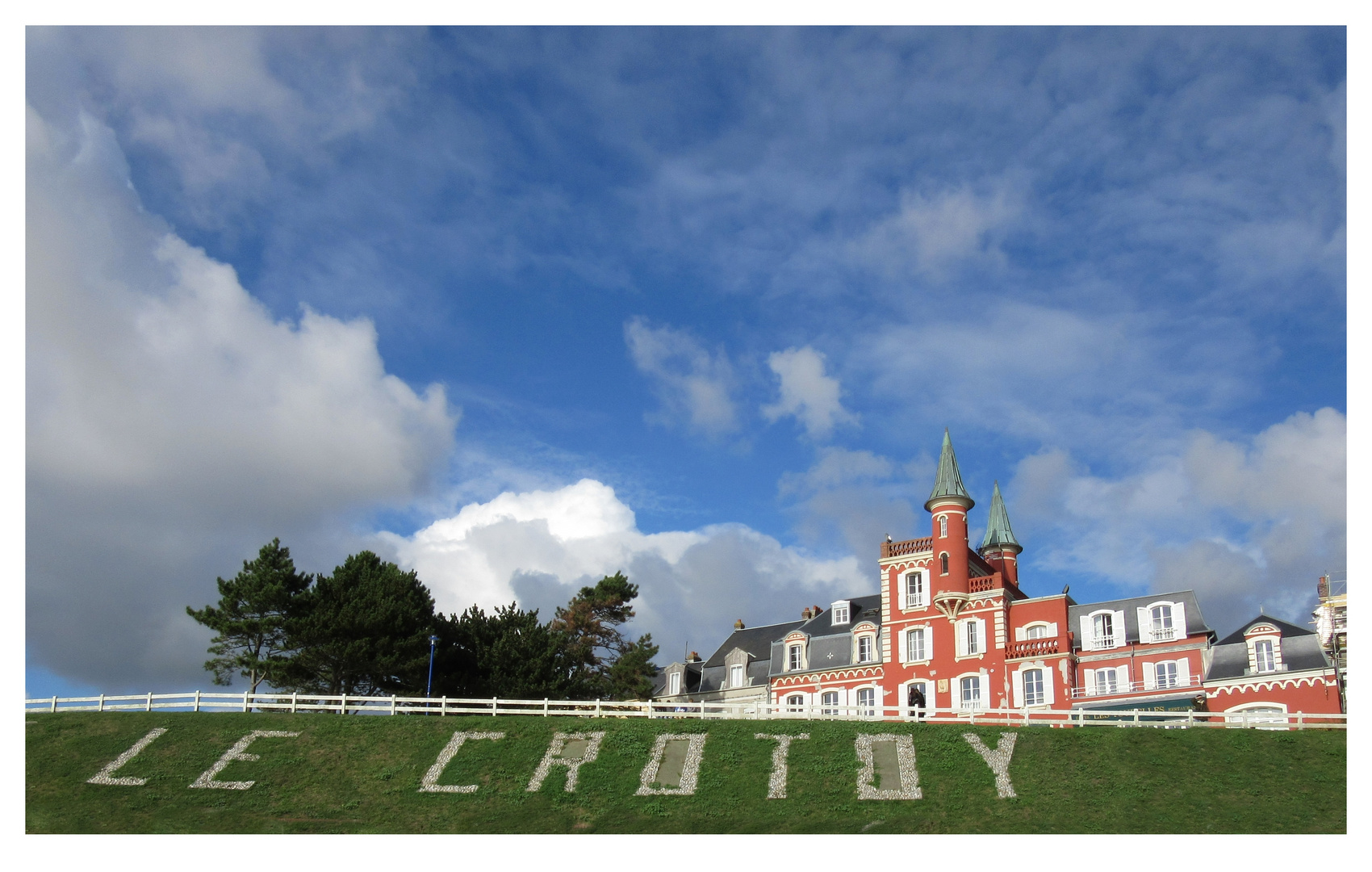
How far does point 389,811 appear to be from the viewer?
35.5m

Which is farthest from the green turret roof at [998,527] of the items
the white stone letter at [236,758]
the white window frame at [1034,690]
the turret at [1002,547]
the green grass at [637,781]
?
the white stone letter at [236,758]

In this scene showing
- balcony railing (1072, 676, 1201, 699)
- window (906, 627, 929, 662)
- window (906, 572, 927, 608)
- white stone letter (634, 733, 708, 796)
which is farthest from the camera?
window (906, 572, 927, 608)

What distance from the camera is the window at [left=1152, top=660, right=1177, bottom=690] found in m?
56.7

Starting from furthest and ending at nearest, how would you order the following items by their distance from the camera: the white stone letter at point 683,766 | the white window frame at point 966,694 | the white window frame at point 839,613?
1. the white window frame at point 839,613
2. the white window frame at point 966,694
3. the white stone letter at point 683,766

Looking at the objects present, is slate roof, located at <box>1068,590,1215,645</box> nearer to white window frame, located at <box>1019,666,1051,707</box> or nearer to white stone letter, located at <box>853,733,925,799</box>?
white window frame, located at <box>1019,666,1051,707</box>

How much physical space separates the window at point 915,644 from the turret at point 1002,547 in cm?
1006

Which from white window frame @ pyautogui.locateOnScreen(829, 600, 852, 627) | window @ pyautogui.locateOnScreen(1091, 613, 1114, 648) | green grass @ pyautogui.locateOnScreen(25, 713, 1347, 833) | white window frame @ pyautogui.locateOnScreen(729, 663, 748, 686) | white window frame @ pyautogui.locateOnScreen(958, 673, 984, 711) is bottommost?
green grass @ pyautogui.locateOnScreen(25, 713, 1347, 833)

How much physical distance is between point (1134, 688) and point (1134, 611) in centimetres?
444

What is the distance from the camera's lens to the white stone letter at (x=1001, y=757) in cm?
3678

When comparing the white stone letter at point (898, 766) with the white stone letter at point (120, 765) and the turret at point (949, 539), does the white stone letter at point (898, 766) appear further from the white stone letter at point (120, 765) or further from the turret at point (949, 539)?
the white stone letter at point (120, 765)

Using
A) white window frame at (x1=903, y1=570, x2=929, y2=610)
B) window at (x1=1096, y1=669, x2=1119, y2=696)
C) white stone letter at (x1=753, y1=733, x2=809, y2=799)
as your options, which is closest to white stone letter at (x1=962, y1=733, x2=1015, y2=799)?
white stone letter at (x1=753, y1=733, x2=809, y2=799)

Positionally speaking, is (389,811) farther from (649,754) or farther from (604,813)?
(649,754)

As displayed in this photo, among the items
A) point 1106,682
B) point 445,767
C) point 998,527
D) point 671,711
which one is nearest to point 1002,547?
point 998,527

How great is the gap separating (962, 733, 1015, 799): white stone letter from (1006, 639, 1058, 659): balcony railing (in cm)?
1896
